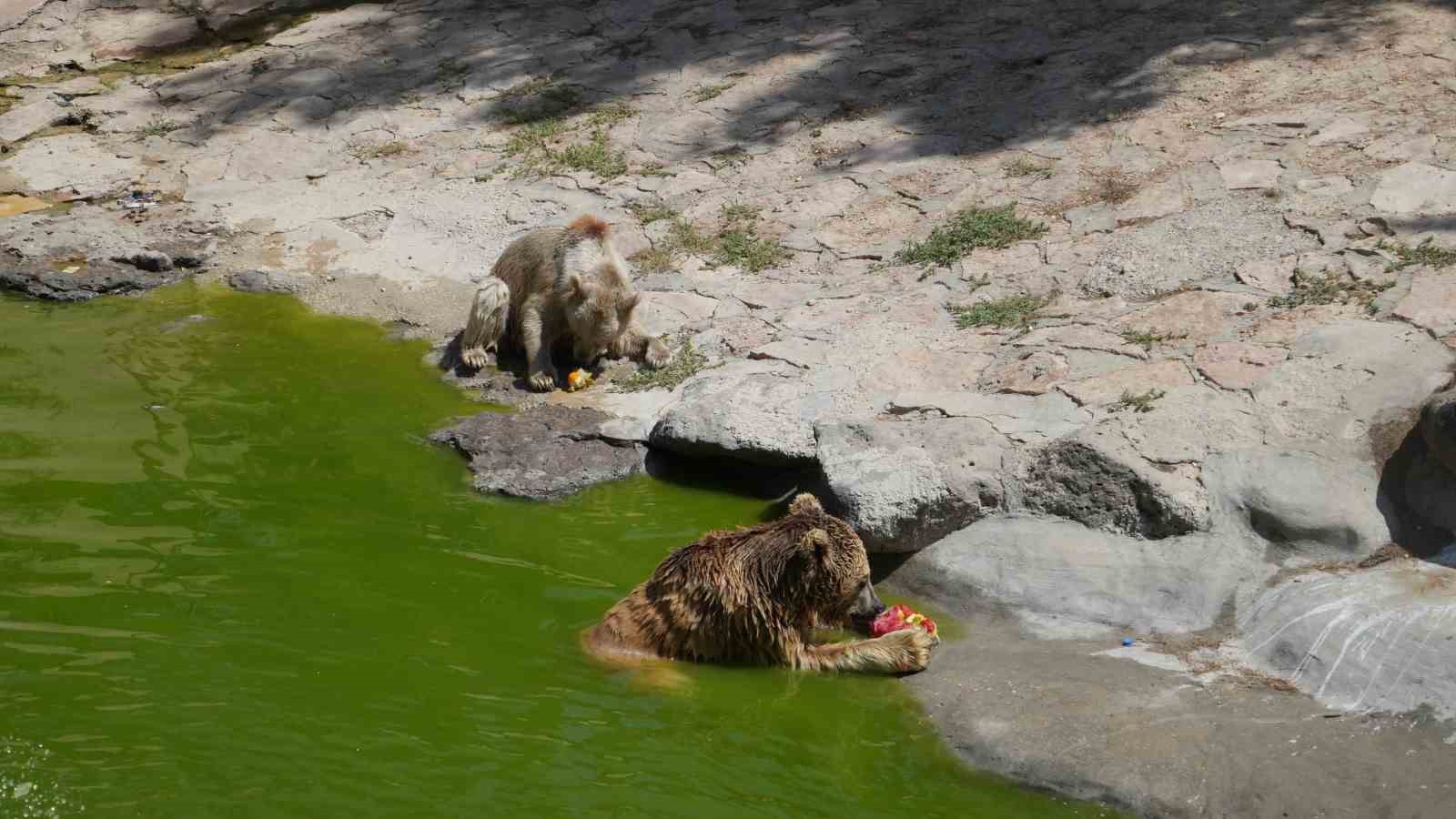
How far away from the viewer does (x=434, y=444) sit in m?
9.63

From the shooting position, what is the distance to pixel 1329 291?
368 inches

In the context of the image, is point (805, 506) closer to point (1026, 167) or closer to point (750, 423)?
point (750, 423)

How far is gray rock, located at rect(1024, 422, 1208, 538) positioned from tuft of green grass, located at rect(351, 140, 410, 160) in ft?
29.3

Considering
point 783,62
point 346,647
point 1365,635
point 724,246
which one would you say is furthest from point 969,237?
point 346,647

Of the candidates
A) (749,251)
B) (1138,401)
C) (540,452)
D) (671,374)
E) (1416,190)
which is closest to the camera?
(1138,401)

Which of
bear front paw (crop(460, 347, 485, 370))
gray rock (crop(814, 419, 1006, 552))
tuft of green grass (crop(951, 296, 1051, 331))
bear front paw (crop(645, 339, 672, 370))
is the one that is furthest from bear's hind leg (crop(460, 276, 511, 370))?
gray rock (crop(814, 419, 1006, 552))

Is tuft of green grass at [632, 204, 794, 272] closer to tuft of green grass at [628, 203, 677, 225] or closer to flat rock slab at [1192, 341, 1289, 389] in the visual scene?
tuft of green grass at [628, 203, 677, 225]

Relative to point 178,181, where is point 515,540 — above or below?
below

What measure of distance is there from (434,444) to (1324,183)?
7.18 meters

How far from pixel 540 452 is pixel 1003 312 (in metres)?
3.60

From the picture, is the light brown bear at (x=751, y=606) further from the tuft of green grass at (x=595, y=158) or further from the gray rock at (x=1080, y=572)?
the tuft of green grass at (x=595, y=158)

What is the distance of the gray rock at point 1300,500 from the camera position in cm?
721

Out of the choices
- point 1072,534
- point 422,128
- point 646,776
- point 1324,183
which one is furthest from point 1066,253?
point 422,128

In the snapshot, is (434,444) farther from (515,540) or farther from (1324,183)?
(1324,183)
